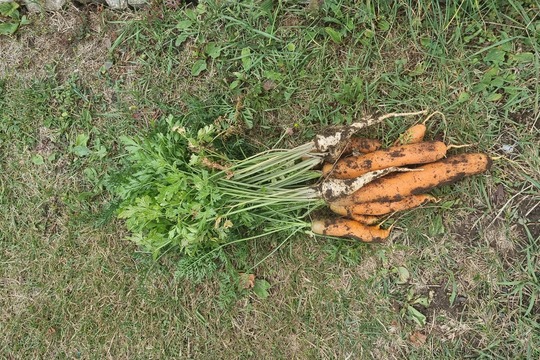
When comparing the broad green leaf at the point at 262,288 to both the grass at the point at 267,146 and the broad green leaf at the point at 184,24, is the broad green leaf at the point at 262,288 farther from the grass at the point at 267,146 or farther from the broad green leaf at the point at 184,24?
the broad green leaf at the point at 184,24

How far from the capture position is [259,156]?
2912mm

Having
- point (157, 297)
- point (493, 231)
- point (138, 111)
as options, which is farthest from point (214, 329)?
point (493, 231)

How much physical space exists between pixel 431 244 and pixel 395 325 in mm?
586

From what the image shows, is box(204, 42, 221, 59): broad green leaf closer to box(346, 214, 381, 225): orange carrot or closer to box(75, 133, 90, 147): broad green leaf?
box(75, 133, 90, 147): broad green leaf

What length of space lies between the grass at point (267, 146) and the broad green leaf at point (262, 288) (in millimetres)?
48

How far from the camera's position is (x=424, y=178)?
2693 millimetres

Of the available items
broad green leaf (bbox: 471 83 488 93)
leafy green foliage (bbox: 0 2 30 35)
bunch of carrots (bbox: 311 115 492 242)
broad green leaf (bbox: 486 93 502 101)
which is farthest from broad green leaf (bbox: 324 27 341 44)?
leafy green foliage (bbox: 0 2 30 35)

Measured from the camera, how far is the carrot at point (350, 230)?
110 inches

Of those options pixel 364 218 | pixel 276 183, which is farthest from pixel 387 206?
pixel 276 183

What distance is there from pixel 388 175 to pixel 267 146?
820 mm

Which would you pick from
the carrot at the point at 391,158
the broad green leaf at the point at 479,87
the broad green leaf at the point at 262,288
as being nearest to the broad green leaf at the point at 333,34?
the carrot at the point at 391,158

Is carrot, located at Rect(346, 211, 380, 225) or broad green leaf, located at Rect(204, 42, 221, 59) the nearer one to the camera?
carrot, located at Rect(346, 211, 380, 225)

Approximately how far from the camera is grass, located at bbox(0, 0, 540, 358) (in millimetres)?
2836

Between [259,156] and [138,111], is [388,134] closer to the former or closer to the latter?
[259,156]
